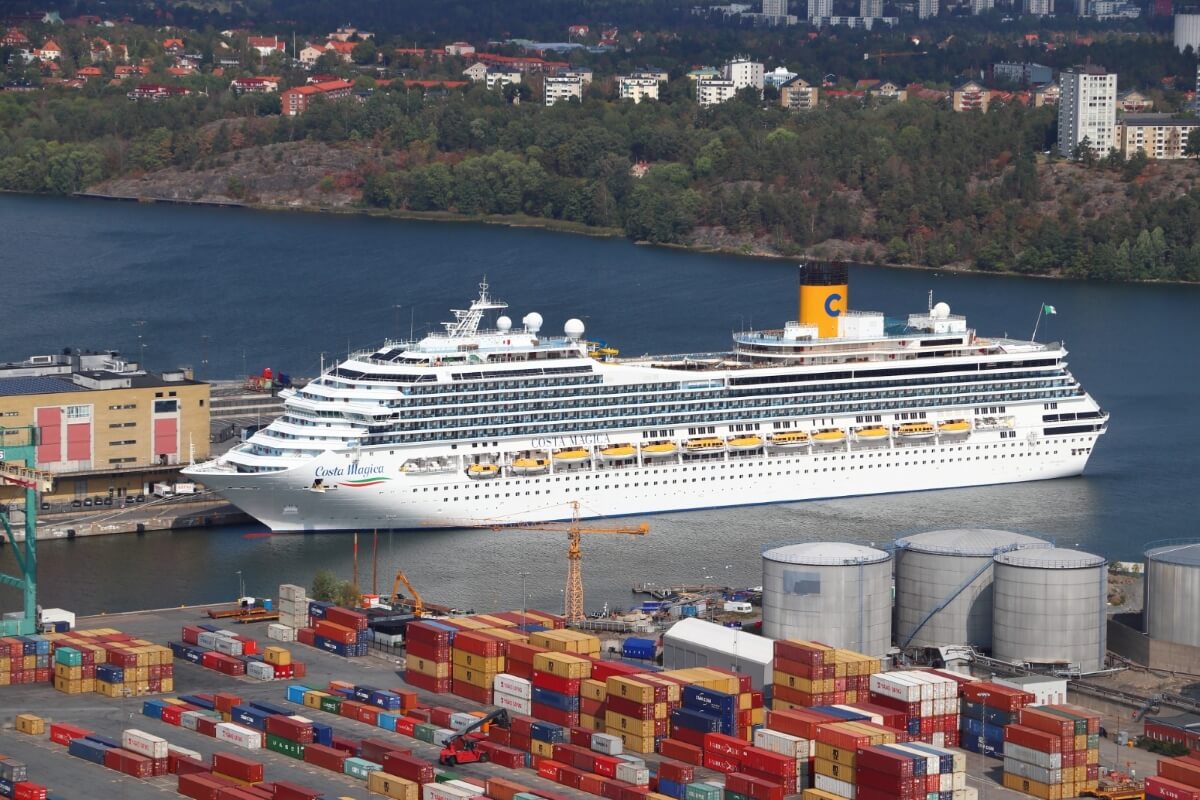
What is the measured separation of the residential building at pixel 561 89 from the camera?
105250mm

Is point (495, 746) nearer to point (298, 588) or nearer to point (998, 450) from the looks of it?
point (298, 588)

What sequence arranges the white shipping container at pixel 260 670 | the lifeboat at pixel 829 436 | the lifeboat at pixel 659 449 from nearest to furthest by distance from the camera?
the white shipping container at pixel 260 670 < the lifeboat at pixel 659 449 < the lifeboat at pixel 829 436

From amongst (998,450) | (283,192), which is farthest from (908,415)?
(283,192)

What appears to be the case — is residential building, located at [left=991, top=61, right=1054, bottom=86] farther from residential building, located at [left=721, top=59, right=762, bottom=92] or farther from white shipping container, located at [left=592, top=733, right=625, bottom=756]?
white shipping container, located at [left=592, top=733, right=625, bottom=756]

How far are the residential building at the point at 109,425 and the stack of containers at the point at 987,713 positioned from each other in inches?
650

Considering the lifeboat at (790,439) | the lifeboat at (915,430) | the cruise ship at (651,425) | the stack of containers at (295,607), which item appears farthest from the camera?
the lifeboat at (915,430)

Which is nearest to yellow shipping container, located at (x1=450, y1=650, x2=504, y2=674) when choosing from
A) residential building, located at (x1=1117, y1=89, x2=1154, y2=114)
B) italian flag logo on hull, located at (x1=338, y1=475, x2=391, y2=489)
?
italian flag logo on hull, located at (x1=338, y1=475, x2=391, y2=489)

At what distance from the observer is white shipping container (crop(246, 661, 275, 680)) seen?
31250 mm

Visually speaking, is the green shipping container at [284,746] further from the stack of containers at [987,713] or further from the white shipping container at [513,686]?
the stack of containers at [987,713]

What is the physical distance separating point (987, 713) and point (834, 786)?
253cm

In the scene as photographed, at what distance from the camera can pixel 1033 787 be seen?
90.2ft

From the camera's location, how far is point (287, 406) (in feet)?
133

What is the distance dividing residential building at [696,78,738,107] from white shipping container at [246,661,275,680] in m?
73.8

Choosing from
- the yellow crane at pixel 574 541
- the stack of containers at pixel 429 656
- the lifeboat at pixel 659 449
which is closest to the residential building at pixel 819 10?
the lifeboat at pixel 659 449
